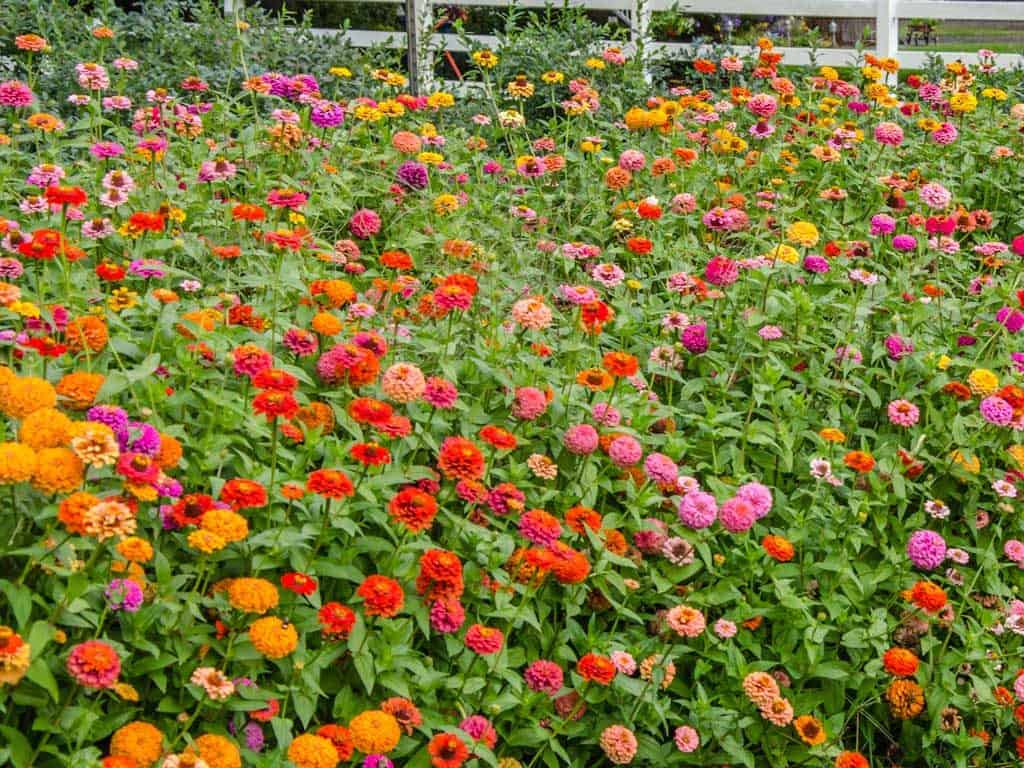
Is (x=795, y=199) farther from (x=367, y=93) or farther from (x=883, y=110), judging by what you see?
(x=367, y=93)

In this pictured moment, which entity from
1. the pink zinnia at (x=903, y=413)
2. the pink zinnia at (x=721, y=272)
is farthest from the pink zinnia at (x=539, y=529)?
the pink zinnia at (x=721, y=272)

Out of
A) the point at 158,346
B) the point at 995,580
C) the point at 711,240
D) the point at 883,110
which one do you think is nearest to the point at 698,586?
the point at 995,580

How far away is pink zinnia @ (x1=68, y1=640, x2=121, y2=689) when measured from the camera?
1.78 meters

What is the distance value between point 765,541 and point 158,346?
1.32 meters

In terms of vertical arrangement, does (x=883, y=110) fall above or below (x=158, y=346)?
above

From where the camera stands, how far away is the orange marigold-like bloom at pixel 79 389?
2.17 metres

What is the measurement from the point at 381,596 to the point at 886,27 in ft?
20.4

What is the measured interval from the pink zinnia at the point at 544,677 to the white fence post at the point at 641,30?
13.1 feet

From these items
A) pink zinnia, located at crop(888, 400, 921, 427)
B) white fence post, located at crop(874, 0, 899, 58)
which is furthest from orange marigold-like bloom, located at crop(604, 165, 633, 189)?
white fence post, located at crop(874, 0, 899, 58)

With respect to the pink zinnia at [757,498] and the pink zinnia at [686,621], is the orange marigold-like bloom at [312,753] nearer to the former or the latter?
the pink zinnia at [686,621]

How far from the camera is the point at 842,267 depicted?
379 cm

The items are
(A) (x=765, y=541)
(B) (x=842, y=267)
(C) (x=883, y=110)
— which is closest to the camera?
(A) (x=765, y=541)

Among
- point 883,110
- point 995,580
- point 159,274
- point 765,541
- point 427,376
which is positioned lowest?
point 995,580

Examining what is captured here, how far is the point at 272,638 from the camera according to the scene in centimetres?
200
